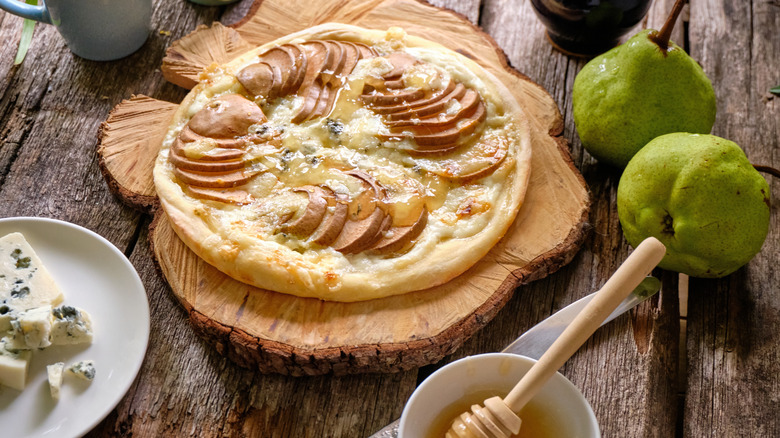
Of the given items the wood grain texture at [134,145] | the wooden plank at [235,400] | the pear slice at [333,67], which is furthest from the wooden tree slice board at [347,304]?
the pear slice at [333,67]

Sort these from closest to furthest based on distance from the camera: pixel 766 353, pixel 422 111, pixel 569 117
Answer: pixel 766 353 < pixel 422 111 < pixel 569 117

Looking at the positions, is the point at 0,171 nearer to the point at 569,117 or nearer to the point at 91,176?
the point at 91,176

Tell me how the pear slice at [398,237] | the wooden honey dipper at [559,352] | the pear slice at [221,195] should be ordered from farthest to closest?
the pear slice at [221,195], the pear slice at [398,237], the wooden honey dipper at [559,352]

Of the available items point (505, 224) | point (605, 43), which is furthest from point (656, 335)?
point (605, 43)

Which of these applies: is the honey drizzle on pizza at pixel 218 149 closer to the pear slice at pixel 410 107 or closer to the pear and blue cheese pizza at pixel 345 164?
the pear and blue cheese pizza at pixel 345 164

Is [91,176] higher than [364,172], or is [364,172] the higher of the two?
[364,172]

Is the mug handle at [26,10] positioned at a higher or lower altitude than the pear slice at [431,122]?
higher

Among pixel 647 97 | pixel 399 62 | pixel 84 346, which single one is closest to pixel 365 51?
pixel 399 62
